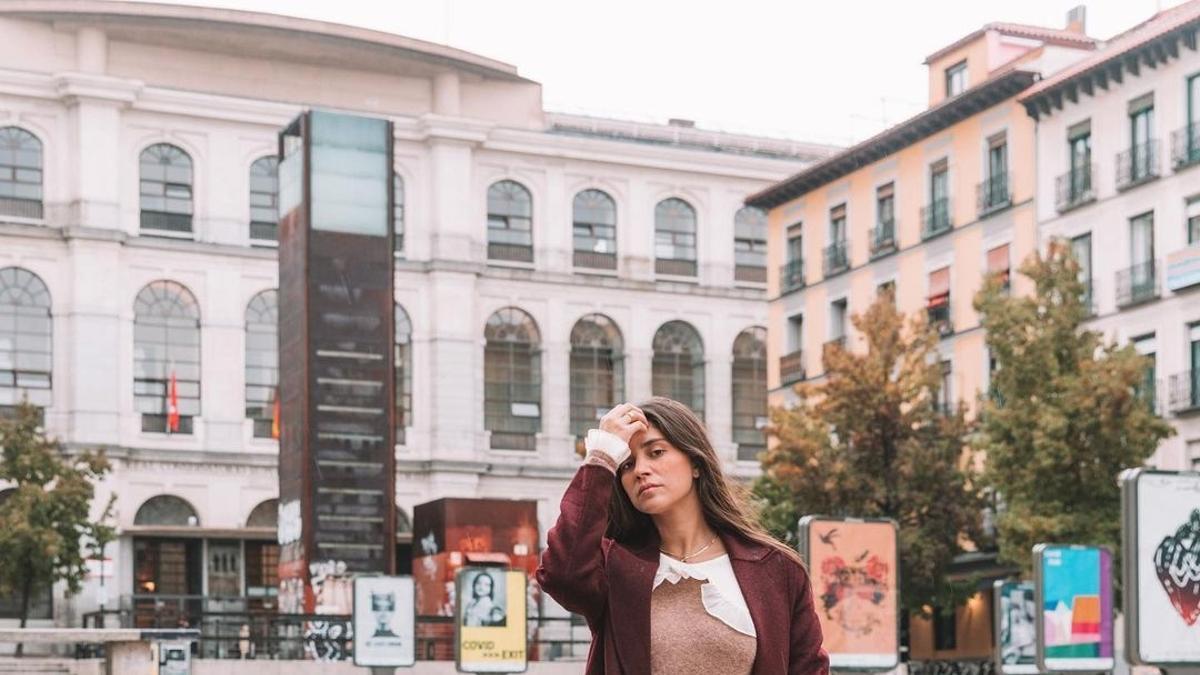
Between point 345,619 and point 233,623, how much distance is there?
6.58 ft

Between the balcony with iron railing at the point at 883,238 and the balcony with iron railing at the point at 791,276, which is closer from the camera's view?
the balcony with iron railing at the point at 883,238

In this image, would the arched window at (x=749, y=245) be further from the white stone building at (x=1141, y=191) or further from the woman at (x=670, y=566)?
the woman at (x=670, y=566)

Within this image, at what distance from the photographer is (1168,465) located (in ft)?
168

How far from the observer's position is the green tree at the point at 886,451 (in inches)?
1932

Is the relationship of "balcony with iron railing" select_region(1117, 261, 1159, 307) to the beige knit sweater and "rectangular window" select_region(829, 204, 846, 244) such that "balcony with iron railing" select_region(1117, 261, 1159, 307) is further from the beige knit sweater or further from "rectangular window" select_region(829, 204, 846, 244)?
the beige knit sweater

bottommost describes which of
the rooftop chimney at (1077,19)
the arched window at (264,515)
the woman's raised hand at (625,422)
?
the arched window at (264,515)

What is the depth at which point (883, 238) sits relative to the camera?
207ft

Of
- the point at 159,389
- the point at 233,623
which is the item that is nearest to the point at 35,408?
the point at 159,389

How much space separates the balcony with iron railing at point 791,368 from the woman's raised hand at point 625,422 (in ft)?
201

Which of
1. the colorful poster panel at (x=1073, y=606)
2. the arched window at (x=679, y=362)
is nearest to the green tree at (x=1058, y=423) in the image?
the colorful poster panel at (x=1073, y=606)


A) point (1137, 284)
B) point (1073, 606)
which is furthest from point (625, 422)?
point (1137, 284)

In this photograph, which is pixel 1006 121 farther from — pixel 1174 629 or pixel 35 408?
pixel 1174 629

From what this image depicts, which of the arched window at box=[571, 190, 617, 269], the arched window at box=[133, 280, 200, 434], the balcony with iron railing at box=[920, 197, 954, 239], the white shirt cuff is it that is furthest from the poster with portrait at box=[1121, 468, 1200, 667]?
the arched window at box=[571, 190, 617, 269]

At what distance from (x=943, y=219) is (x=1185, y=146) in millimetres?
10106
